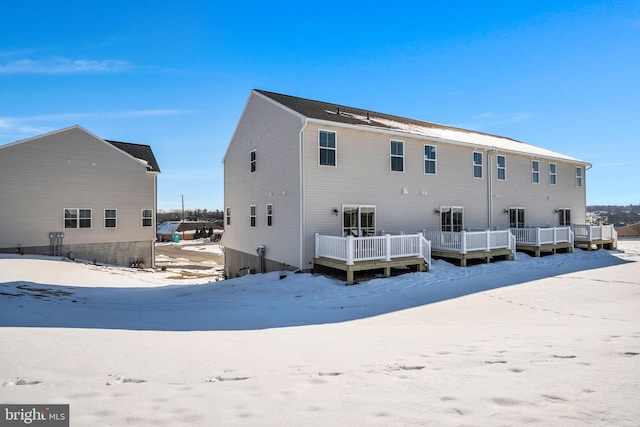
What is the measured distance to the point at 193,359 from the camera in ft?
13.1

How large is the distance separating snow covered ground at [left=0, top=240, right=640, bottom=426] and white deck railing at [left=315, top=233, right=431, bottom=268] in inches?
81.2

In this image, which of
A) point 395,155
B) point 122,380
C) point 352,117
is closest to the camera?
point 122,380

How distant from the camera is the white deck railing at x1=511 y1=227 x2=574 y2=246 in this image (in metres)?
16.1

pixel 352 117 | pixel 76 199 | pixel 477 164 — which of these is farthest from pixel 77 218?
pixel 477 164

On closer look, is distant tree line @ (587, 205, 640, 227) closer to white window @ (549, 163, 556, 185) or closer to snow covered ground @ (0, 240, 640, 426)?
white window @ (549, 163, 556, 185)

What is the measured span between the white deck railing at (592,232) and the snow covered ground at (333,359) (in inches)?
441

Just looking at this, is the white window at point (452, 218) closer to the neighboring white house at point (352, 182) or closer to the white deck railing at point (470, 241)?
the neighboring white house at point (352, 182)

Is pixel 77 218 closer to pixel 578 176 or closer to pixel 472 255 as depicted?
pixel 472 255

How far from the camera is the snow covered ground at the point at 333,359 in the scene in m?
2.67

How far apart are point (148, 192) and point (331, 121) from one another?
1563cm

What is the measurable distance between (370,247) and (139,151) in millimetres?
21487

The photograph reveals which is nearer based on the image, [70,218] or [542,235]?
[542,235]

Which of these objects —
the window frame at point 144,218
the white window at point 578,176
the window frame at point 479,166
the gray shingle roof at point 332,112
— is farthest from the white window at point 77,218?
the white window at point 578,176

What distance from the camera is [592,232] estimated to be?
61.0 feet
